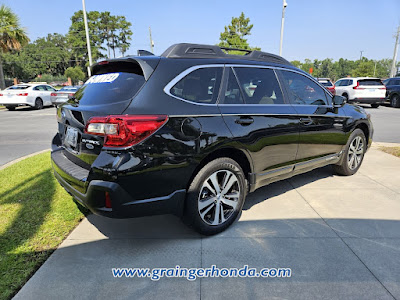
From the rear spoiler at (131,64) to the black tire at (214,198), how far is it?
102 centimetres

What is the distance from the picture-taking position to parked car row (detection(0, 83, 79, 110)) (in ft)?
51.3

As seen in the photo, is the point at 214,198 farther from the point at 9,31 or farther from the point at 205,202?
the point at 9,31

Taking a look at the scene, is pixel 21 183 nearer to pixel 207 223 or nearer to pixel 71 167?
pixel 71 167

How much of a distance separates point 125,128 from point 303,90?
2.64 metres

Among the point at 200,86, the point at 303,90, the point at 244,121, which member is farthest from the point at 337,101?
the point at 200,86

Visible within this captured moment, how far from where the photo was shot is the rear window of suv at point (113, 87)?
2.51 m

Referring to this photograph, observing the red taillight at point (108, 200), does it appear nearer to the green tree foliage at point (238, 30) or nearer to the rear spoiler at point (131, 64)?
the rear spoiler at point (131, 64)

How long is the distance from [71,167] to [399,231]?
11.3ft

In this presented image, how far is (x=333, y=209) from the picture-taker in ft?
11.9

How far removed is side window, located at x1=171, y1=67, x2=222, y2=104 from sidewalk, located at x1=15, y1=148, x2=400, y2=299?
142 centimetres

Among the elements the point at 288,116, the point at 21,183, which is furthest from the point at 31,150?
the point at 288,116

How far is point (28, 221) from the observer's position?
323cm

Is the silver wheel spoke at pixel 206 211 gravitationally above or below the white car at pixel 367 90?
below

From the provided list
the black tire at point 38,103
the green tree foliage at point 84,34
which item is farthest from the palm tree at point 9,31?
the green tree foliage at point 84,34
